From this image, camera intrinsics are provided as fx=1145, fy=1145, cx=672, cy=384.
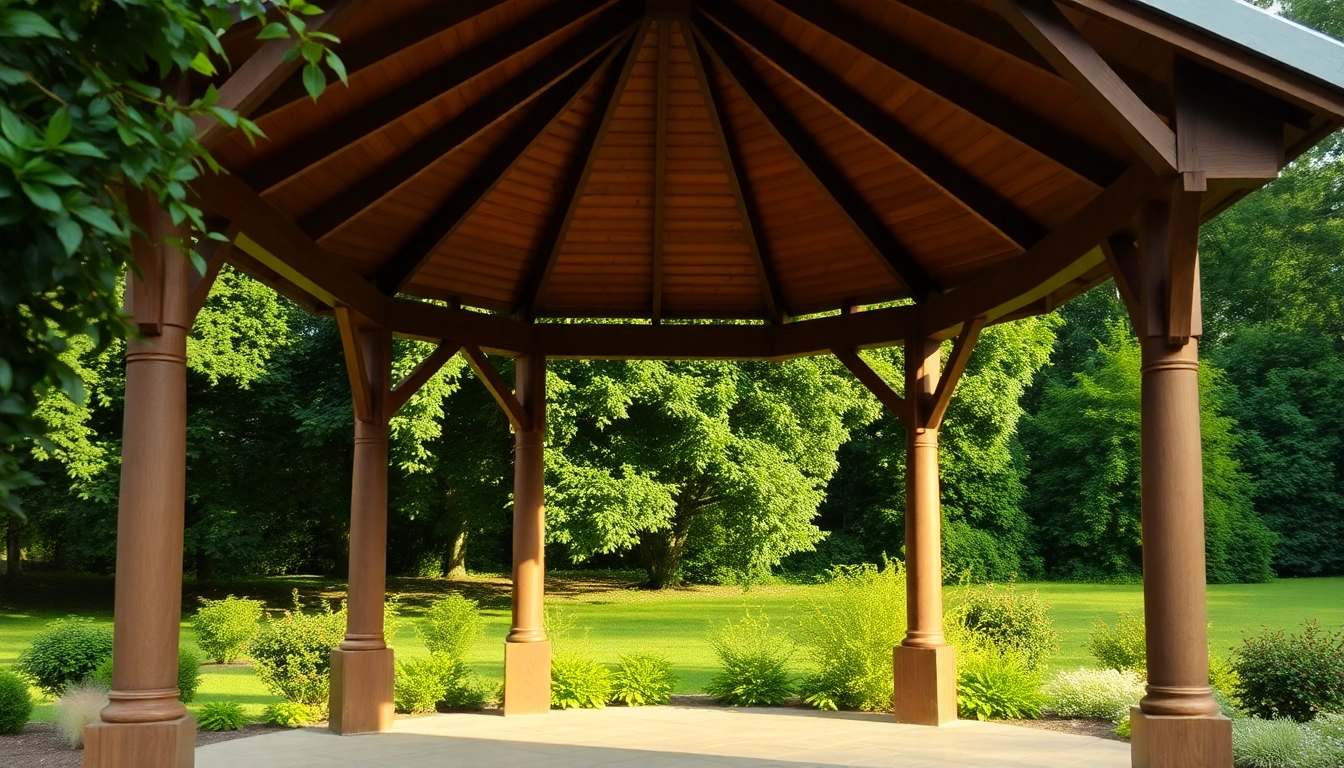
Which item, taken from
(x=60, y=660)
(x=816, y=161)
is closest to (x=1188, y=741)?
(x=816, y=161)

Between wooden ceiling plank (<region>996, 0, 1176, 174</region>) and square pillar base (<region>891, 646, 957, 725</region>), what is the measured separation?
5.57 m

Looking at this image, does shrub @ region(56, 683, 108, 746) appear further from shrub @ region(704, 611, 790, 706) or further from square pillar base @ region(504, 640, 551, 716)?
shrub @ region(704, 611, 790, 706)

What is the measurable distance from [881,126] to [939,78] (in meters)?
1.04

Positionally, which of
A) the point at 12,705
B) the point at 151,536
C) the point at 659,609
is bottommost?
the point at 659,609

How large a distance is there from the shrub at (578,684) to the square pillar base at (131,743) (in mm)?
5844

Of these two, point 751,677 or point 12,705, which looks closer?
point 12,705

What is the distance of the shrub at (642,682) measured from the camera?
11.2 m

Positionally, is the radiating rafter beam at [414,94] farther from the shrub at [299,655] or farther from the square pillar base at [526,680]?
the square pillar base at [526,680]

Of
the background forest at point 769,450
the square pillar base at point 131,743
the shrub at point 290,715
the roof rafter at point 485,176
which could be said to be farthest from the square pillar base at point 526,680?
the background forest at point 769,450

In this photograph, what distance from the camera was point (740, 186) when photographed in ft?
31.7

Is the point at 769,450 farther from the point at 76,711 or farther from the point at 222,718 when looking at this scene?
the point at 76,711

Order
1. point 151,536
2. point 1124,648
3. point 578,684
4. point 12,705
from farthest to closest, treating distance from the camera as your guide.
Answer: point 1124,648
point 578,684
point 12,705
point 151,536

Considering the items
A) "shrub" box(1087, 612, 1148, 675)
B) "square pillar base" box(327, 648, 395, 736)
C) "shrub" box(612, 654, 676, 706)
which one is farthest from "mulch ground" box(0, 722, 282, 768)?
"shrub" box(1087, 612, 1148, 675)

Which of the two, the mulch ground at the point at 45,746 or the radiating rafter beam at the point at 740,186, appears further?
the mulch ground at the point at 45,746
